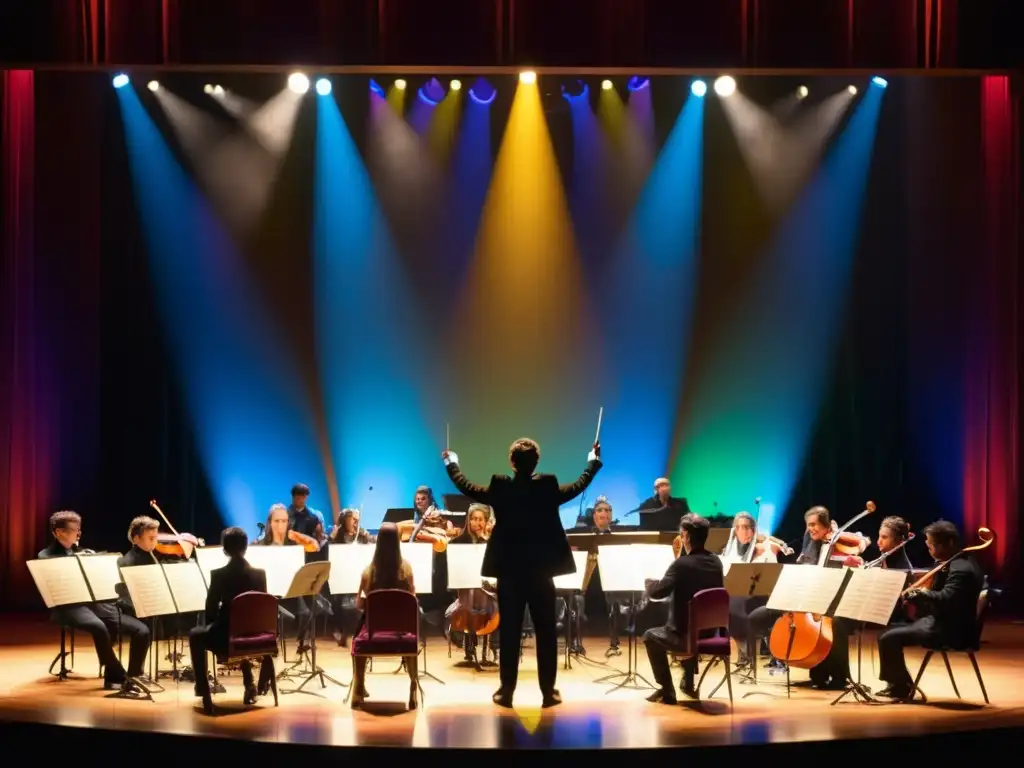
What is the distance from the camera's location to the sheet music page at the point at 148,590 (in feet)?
21.6

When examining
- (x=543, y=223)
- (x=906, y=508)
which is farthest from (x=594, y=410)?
(x=906, y=508)

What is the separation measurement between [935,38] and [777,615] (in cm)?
575

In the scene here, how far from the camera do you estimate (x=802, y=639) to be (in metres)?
6.83

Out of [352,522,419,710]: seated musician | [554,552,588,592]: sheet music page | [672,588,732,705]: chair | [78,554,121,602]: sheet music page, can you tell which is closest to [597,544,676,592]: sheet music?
[554,552,588,592]: sheet music page

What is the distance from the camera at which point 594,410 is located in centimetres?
1189

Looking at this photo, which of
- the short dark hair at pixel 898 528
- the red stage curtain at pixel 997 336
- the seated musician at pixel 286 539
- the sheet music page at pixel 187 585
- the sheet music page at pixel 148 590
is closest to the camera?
the sheet music page at pixel 148 590

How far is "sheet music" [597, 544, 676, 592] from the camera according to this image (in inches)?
292

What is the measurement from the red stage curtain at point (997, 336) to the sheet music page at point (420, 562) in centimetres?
658

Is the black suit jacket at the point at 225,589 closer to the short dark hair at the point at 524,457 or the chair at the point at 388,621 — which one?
the chair at the point at 388,621

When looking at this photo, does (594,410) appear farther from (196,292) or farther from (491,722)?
(491,722)

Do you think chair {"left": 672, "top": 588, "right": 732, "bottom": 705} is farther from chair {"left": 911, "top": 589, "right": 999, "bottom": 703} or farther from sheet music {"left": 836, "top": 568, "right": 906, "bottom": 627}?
chair {"left": 911, "top": 589, "right": 999, "bottom": 703}

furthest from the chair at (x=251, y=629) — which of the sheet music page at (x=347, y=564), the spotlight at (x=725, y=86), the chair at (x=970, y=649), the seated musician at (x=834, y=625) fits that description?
the spotlight at (x=725, y=86)

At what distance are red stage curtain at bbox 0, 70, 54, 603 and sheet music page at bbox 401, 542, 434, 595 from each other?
5.27 m

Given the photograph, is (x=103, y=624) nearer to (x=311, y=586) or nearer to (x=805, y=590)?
(x=311, y=586)
